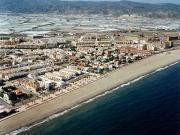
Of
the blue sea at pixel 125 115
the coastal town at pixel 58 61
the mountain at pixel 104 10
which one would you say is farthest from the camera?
the mountain at pixel 104 10

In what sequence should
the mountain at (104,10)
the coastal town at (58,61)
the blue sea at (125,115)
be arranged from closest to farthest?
the blue sea at (125,115)
the coastal town at (58,61)
the mountain at (104,10)

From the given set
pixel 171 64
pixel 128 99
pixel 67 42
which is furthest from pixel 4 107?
pixel 67 42

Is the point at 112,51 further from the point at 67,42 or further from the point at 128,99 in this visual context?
the point at 128,99

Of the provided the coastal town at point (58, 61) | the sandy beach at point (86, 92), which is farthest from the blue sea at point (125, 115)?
the coastal town at point (58, 61)

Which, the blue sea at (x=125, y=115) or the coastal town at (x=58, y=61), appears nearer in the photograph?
the blue sea at (x=125, y=115)

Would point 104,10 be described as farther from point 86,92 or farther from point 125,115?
point 125,115

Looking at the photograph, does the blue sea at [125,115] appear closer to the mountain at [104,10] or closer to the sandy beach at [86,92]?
the sandy beach at [86,92]
